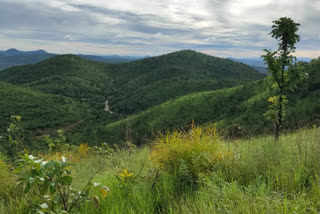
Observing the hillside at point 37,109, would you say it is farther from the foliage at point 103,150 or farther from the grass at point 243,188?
the grass at point 243,188

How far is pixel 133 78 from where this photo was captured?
554 feet

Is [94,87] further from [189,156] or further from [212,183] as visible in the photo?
[212,183]

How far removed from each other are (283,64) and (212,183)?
4.53m

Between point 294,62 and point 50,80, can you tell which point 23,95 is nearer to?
point 50,80

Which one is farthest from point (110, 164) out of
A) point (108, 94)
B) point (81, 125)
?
point (108, 94)

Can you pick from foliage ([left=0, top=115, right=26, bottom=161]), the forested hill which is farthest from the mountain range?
foliage ([left=0, top=115, right=26, bottom=161])

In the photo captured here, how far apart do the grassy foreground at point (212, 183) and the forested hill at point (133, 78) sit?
105583 mm

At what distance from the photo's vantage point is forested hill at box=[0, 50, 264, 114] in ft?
384

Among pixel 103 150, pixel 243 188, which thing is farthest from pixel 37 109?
pixel 243 188

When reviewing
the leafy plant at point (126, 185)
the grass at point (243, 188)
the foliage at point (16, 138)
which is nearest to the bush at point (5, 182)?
the foliage at point (16, 138)

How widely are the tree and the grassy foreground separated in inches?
109

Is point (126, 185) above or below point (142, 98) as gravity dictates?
above

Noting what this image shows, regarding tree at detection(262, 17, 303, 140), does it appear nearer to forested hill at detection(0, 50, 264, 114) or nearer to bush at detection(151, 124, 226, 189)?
bush at detection(151, 124, 226, 189)

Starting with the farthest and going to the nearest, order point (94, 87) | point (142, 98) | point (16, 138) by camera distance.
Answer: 1. point (94, 87)
2. point (142, 98)
3. point (16, 138)
